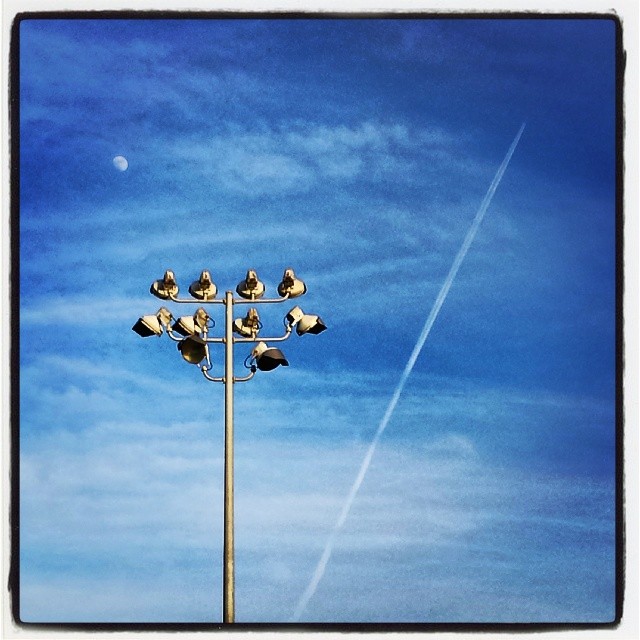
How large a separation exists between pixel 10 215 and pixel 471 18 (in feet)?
8.88

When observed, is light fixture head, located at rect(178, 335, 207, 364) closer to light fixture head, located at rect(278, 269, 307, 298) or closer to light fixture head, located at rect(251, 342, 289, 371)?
A: light fixture head, located at rect(251, 342, 289, 371)

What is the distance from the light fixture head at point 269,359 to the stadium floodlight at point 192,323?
1.38 feet

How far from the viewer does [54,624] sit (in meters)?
7.58

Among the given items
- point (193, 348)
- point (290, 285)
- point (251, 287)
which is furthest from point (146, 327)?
point (290, 285)

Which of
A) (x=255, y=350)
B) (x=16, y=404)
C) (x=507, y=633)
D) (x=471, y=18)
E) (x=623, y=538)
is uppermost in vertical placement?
(x=471, y=18)

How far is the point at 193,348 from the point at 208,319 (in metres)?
0.28

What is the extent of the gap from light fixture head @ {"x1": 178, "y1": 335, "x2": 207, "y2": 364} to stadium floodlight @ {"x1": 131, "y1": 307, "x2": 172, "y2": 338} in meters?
0.17

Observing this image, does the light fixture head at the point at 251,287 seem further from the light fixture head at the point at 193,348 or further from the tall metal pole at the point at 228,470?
the light fixture head at the point at 193,348

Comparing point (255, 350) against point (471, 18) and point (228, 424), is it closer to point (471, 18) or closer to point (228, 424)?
point (228, 424)

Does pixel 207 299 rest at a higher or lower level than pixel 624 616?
higher

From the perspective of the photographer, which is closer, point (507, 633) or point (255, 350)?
point (507, 633)

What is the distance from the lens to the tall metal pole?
29.2 feet

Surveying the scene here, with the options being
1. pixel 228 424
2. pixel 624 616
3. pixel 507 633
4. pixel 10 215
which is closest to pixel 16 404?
pixel 10 215

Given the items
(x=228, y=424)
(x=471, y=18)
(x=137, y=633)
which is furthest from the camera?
(x=228, y=424)
